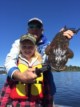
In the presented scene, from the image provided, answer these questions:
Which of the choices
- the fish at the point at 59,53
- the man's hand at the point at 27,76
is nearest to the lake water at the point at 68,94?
the fish at the point at 59,53

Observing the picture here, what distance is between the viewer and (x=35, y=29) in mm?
6027

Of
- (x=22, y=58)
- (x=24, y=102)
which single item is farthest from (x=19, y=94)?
(x=22, y=58)

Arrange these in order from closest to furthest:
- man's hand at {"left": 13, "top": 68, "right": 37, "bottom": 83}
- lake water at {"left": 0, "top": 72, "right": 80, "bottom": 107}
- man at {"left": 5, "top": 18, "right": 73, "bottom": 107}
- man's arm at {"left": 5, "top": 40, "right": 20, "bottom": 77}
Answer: man's hand at {"left": 13, "top": 68, "right": 37, "bottom": 83} < man at {"left": 5, "top": 18, "right": 73, "bottom": 107} < man's arm at {"left": 5, "top": 40, "right": 20, "bottom": 77} < lake water at {"left": 0, "top": 72, "right": 80, "bottom": 107}

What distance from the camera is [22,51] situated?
5.49 metres

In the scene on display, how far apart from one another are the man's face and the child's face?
0.57m

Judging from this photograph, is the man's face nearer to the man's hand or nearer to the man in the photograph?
the man

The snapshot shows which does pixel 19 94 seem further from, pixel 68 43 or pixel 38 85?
pixel 68 43

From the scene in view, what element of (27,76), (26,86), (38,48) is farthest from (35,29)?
(27,76)

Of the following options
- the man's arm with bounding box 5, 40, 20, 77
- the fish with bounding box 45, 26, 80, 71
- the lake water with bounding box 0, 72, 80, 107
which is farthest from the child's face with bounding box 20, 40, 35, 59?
the lake water with bounding box 0, 72, 80, 107

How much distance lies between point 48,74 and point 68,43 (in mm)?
828

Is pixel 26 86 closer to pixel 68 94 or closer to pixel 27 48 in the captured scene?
pixel 27 48

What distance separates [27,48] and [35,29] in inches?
27.7

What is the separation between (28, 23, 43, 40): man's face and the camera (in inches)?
237

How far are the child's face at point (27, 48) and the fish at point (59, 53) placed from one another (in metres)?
0.28
